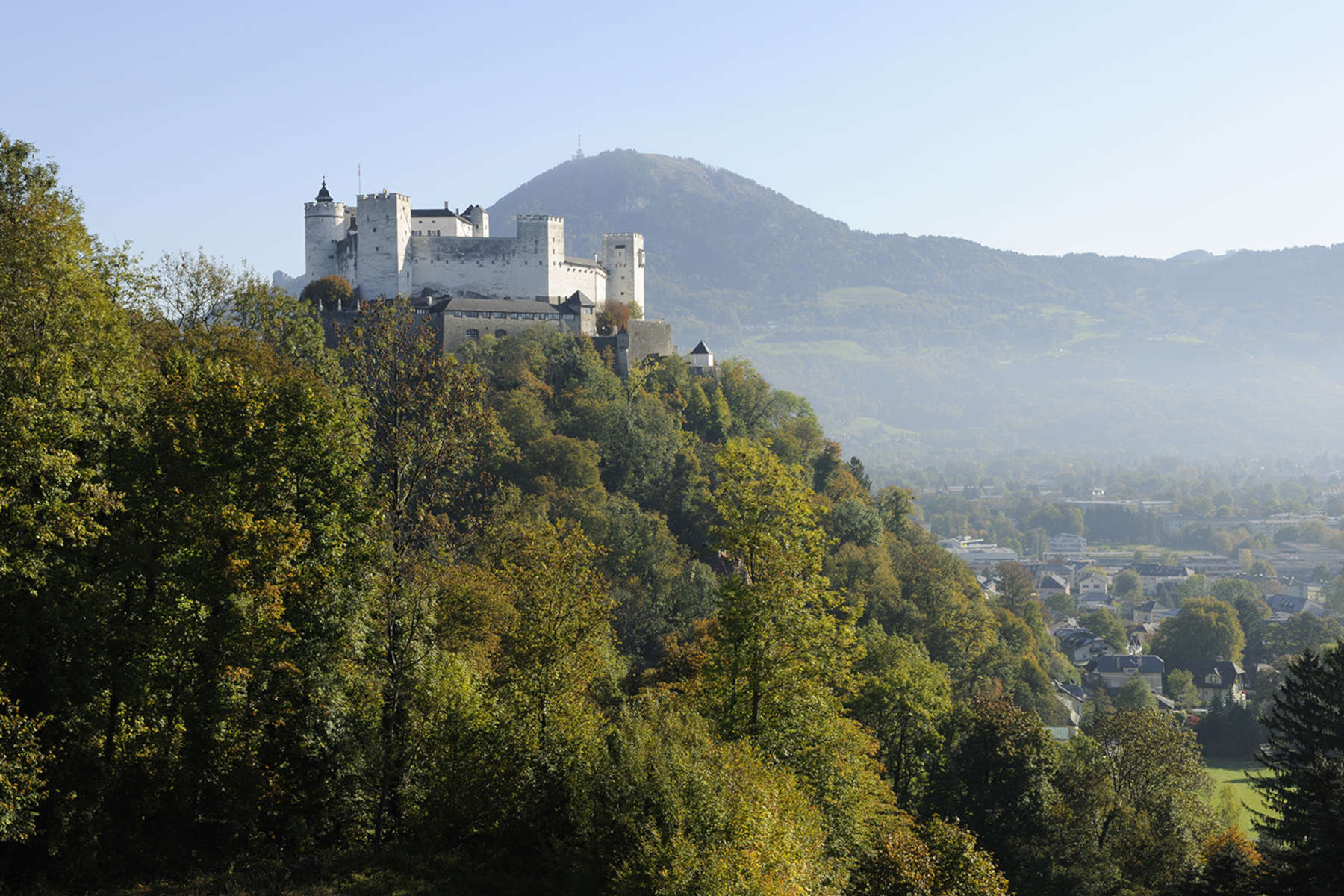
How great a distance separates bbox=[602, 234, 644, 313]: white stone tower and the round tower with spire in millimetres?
20572

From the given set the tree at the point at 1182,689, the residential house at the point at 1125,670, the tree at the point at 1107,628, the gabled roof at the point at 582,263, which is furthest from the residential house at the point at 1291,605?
the gabled roof at the point at 582,263

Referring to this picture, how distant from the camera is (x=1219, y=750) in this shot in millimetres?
75062

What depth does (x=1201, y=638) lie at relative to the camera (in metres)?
103

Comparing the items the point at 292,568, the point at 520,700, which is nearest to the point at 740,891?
the point at 520,700

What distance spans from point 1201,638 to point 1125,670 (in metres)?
10.5

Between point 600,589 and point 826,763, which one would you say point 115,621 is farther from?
point 826,763

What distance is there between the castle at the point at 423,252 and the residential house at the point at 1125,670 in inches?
2220

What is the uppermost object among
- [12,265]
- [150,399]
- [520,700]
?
[12,265]

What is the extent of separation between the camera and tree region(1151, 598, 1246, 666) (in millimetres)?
102000

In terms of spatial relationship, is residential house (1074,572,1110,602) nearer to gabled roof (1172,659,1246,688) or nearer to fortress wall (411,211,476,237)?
gabled roof (1172,659,1246,688)

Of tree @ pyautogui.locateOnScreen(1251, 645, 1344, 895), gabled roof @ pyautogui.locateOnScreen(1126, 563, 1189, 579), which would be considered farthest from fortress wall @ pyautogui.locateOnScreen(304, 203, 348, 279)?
gabled roof @ pyautogui.locateOnScreen(1126, 563, 1189, 579)

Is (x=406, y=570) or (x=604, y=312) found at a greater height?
(x=604, y=312)

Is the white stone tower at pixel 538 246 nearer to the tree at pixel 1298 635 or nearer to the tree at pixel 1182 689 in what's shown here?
the tree at pixel 1182 689

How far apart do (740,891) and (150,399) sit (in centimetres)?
1429
